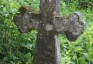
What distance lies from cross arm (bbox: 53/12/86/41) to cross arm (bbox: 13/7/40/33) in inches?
9.8

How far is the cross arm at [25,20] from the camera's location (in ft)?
11.2

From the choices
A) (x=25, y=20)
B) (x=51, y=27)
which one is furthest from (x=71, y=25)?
(x=25, y=20)

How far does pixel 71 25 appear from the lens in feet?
10.6

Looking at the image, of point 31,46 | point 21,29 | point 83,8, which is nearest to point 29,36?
point 31,46

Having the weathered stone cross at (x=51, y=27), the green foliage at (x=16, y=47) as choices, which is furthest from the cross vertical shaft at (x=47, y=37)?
the green foliage at (x=16, y=47)

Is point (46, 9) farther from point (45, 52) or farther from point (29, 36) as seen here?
point (29, 36)

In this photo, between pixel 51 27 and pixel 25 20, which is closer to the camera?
pixel 51 27

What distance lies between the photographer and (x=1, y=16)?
3.67 m

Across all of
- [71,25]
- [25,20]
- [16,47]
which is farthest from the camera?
[16,47]

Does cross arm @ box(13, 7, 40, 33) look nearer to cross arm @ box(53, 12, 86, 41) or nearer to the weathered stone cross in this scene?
the weathered stone cross

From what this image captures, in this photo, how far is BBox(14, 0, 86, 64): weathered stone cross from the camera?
10.6 feet

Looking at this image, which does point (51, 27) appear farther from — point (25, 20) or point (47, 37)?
point (25, 20)

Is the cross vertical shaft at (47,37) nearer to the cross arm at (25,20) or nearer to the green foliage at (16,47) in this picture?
the cross arm at (25,20)

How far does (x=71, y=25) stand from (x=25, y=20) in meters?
0.54
